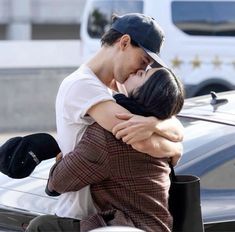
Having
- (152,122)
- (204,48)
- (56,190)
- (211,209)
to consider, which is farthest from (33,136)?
(204,48)

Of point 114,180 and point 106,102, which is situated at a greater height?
point 106,102

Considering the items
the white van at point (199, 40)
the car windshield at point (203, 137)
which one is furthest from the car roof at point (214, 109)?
the white van at point (199, 40)

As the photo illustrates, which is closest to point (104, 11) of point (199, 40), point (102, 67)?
point (199, 40)

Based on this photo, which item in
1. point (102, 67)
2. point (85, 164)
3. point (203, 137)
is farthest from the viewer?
point (203, 137)

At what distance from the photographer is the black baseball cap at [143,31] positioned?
3.06 meters

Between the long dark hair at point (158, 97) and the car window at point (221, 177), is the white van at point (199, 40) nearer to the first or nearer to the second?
the car window at point (221, 177)

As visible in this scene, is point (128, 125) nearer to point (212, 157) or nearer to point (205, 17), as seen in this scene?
point (212, 157)

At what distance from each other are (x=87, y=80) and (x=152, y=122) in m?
0.29

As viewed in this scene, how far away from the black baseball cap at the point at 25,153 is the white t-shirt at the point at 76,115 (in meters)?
0.09

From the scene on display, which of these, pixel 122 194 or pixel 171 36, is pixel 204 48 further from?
pixel 122 194

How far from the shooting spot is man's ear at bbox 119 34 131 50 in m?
3.06

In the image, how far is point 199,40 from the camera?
12445mm

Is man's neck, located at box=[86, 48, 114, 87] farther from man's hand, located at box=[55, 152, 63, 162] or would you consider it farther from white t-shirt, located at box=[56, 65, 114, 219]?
man's hand, located at box=[55, 152, 63, 162]

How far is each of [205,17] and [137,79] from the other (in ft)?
31.1
